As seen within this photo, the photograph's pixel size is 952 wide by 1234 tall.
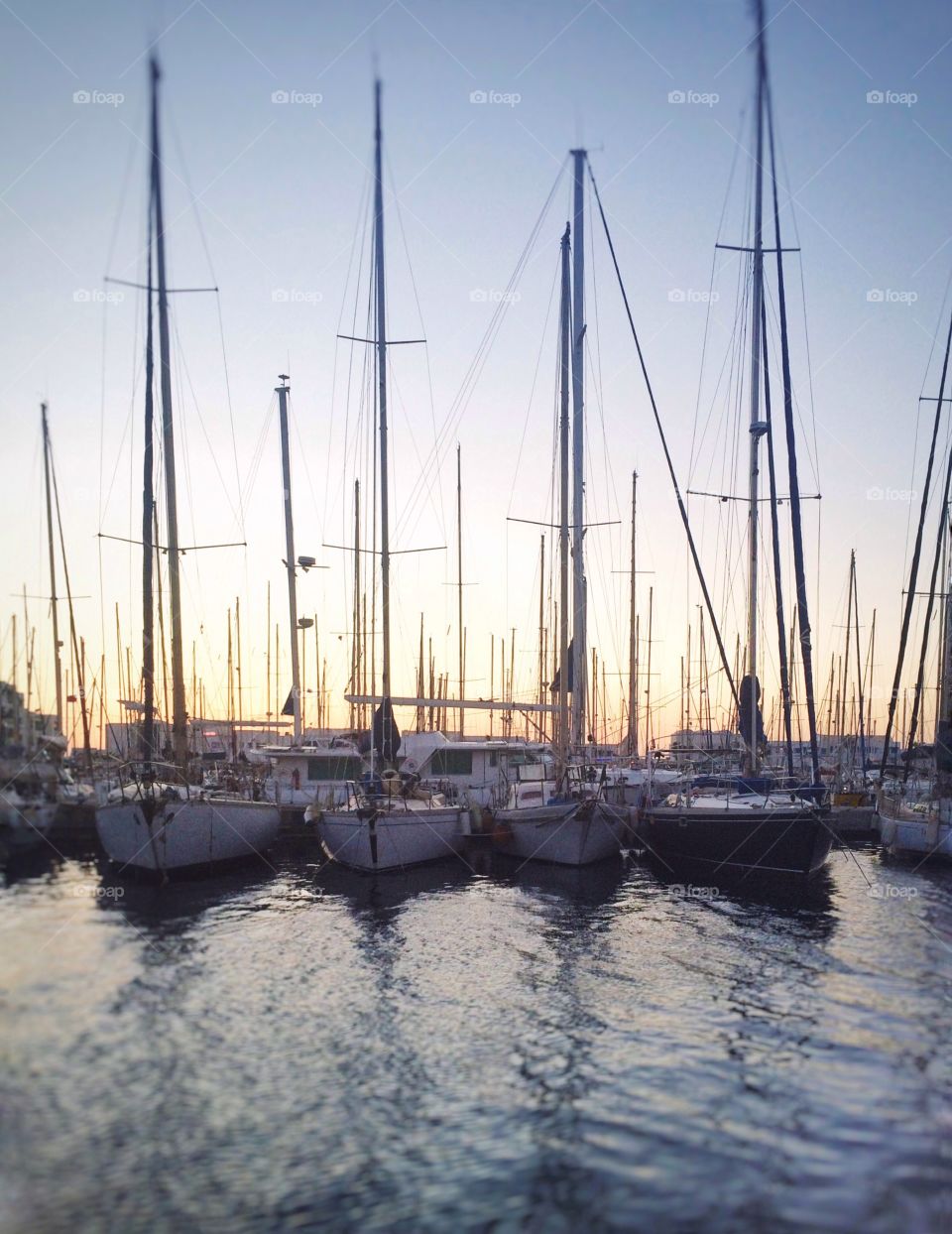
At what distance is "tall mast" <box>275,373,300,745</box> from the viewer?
41344 mm

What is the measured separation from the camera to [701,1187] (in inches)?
335

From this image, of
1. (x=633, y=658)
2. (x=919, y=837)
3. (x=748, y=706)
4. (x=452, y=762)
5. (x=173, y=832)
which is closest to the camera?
(x=173, y=832)

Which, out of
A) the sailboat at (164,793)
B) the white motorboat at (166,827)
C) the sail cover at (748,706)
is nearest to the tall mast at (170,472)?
the sailboat at (164,793)

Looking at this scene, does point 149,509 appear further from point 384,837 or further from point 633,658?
point 633,658

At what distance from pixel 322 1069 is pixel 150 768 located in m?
13.8

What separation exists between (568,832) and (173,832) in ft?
34.2

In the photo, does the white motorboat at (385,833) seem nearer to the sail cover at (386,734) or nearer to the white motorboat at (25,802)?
the sail cover at (386,734)

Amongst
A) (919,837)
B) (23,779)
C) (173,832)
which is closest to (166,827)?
(173,832)

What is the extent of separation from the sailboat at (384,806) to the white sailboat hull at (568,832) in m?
2.12

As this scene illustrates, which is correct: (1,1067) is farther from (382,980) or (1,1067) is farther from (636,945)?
(636,945)

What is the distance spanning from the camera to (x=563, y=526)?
3039 cm

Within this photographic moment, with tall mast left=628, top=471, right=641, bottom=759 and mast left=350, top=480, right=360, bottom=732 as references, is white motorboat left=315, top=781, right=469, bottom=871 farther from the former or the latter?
tall mast left=628, top=471, right=641, bottom=759

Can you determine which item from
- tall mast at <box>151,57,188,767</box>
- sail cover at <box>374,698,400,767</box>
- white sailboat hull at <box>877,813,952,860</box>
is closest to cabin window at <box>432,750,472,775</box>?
sail cover at <box>374,698,400,767</box>

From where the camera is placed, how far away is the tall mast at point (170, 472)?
88.8ft
